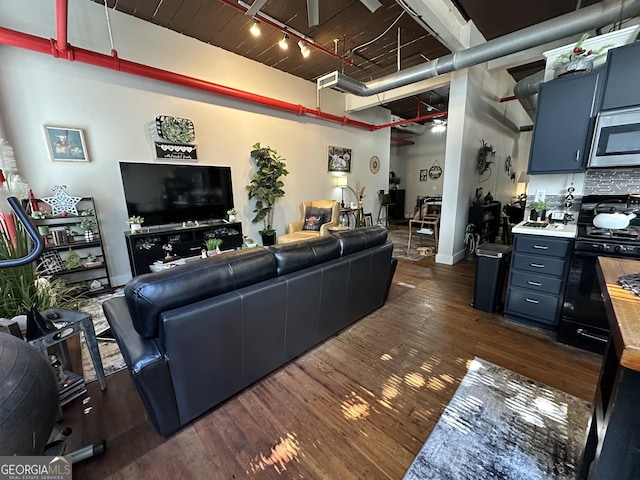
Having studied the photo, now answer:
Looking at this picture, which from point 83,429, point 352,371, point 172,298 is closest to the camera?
point 172,298

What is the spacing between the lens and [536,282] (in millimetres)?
2225

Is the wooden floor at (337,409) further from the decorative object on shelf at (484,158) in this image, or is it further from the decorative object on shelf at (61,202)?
the decorative object on shelf at (484,158)

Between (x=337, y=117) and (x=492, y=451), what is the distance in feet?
18.1

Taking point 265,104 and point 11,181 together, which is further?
point 265,104

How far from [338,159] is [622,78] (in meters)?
4.41

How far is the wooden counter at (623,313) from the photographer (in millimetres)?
620

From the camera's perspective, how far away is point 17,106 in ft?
8.63

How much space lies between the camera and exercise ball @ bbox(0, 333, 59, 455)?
2.54ft

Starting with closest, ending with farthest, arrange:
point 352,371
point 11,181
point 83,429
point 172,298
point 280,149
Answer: point 172,298
point 83,429
point 352,371
point 11,181
point 280,149

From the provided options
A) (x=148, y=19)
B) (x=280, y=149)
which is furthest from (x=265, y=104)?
(x=148, y=19)

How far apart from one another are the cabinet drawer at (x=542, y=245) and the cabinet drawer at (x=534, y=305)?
37 cm

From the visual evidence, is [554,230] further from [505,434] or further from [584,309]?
[505,434]

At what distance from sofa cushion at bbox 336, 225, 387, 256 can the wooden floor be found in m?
0.77

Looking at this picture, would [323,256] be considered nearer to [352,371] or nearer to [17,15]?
[352,371]
